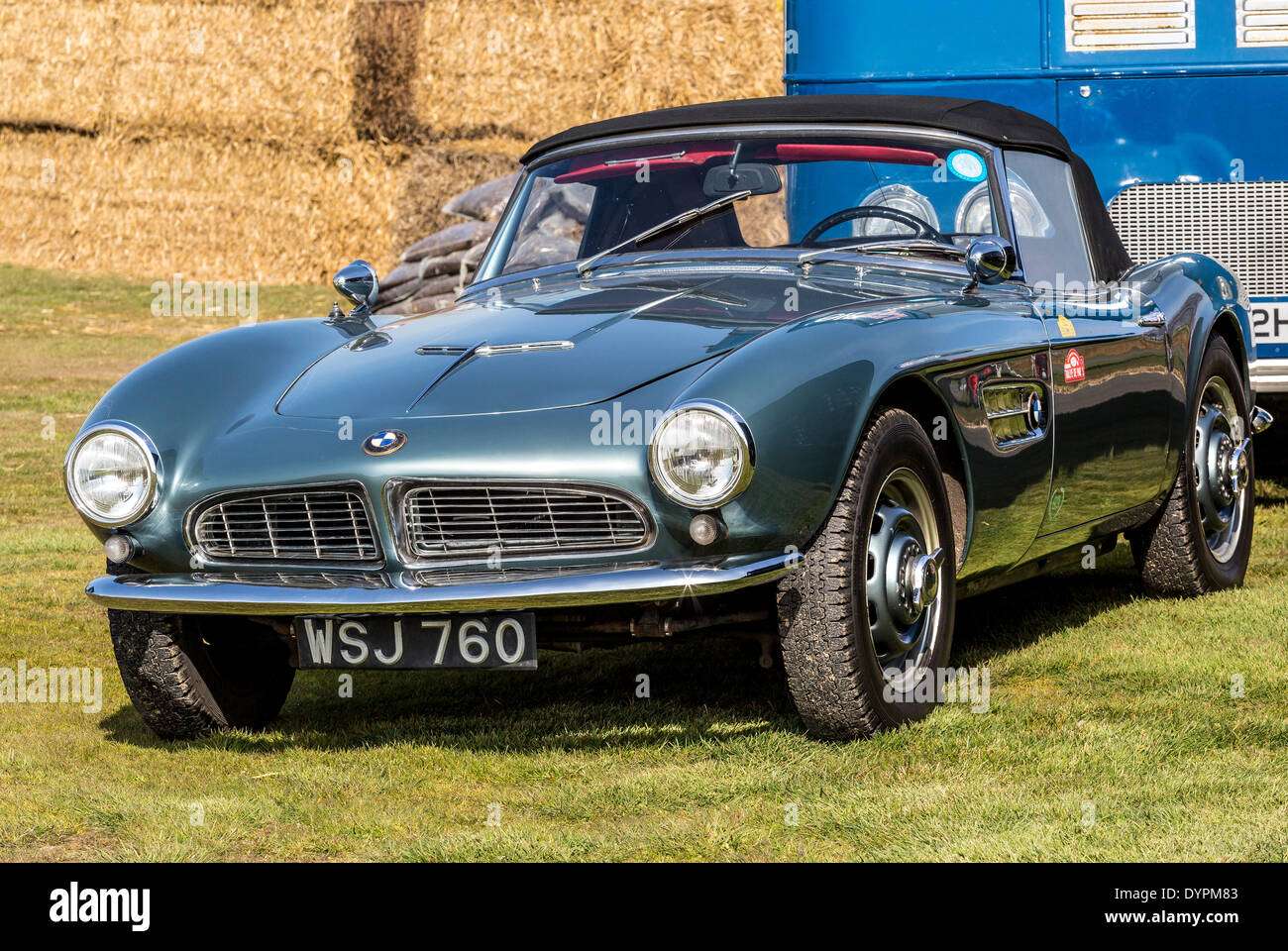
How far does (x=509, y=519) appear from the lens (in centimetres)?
390

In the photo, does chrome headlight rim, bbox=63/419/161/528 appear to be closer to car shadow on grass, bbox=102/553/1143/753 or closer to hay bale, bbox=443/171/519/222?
car shadow on grass, bbox=102/553/1143/753

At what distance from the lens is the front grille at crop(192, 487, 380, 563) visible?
3.99m

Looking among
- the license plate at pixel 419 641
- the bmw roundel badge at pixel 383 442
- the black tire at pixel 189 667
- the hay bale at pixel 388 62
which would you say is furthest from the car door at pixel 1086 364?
the hay bale at pixel 388 62

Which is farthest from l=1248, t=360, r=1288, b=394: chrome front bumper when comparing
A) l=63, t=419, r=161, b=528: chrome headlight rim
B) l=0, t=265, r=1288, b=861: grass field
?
l=63, t=419, r=161, b=528: chrome headlight rim

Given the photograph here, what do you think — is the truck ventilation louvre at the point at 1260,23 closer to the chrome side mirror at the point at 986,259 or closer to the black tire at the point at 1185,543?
the black tire at the point at 1185,543

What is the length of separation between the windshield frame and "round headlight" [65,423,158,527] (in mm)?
1489

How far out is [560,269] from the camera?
5.43 m

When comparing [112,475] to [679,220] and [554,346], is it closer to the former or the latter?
[554,346]

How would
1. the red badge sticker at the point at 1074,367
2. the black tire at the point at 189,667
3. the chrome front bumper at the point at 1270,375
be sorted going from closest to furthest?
the black tire at the point at 189,667
the red badge sticker at the point at 1074,367
the chrome front bumper at the point at 1270,375

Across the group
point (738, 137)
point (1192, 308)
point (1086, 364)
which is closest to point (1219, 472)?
point (1192, 308)

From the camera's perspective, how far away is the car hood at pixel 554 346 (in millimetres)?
4027

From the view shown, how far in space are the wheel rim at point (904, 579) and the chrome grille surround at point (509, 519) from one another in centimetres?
63

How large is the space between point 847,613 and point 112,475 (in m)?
1.80
